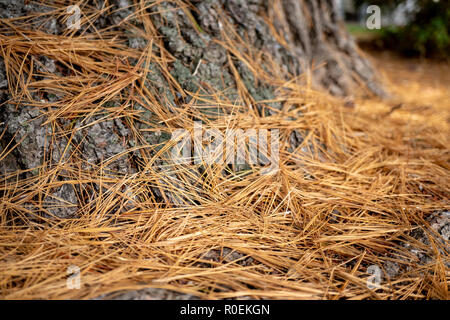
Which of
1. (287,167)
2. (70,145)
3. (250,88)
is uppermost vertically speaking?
(250,88)

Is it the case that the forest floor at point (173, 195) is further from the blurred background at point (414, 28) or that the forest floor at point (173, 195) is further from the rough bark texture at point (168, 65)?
the blurred background at point (414, 28)

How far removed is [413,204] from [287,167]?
531 millimetres

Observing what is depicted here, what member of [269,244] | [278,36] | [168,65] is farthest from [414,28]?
[269,244]

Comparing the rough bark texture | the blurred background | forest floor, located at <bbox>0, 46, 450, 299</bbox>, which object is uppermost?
the blurred background

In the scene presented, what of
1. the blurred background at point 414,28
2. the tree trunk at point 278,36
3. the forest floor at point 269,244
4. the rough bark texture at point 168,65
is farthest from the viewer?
the blurred background at point 414,28

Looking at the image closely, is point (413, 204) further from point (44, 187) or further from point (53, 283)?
point (44, 187)

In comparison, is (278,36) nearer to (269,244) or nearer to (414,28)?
(269,244)

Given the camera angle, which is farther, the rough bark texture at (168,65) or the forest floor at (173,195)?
the rough bark texture at (168,65)

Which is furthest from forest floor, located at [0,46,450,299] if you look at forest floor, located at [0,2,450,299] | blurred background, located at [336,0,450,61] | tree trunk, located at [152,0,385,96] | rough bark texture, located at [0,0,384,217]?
blurred background, located at [336,0,450,61]

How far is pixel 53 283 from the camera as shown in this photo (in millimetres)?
928

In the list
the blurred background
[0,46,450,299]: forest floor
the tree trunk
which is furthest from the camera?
the blurred background

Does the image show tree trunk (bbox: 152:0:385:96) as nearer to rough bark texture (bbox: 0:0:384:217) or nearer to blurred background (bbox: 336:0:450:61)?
rough bark texture (bbox: 0:0:384:217)

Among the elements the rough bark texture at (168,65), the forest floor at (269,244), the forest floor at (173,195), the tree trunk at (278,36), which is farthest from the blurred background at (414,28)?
the forest floor at (269,244)

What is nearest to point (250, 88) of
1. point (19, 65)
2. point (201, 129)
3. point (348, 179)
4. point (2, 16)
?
point (201, 129)
